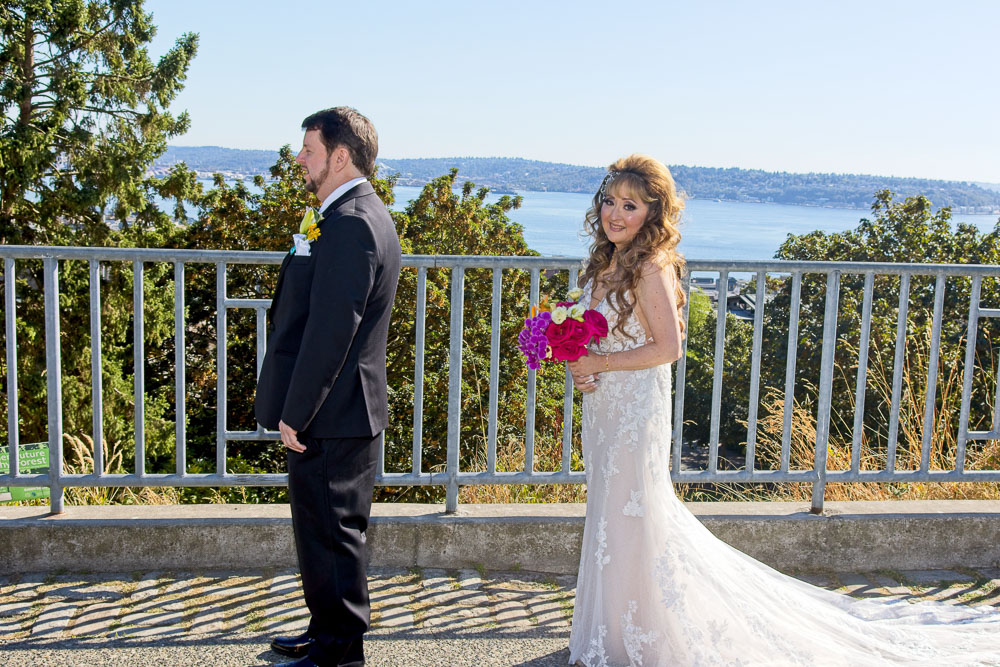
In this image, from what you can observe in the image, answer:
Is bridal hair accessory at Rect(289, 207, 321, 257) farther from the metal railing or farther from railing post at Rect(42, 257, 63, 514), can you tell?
railing post at Rect(42, 257, 63, 514)

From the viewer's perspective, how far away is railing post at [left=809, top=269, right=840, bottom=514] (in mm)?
4375

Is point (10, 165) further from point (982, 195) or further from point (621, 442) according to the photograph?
point (982, 195)

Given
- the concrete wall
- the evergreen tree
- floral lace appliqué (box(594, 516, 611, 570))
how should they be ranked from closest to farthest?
floral lace appliqué (box(594, 516, 611, 570)) < the concrete wall < the evergreen tree

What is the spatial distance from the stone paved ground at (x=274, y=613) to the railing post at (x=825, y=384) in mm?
436

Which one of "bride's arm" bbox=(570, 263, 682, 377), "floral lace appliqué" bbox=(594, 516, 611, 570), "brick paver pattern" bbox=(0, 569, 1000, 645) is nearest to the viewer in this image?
"bride's arm" bbox=(570, 263, 682, 377)

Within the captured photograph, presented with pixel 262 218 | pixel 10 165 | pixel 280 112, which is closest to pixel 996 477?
pixel 262 218

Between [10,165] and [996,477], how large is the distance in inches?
871

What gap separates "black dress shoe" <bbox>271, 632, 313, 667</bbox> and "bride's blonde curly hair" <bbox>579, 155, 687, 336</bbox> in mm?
1647

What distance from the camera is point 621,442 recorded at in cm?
346

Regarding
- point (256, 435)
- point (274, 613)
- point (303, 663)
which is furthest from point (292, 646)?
point (256, 435)

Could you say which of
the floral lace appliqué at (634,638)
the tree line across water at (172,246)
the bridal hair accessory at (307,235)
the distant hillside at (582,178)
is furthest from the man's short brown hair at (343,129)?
the tree line across water at (172,246)

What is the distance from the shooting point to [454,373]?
4266mm

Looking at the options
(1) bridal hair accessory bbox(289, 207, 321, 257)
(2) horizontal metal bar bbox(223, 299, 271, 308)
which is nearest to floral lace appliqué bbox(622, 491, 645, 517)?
(1) bridal hair accessory bbox(289, 207, 321, 257)

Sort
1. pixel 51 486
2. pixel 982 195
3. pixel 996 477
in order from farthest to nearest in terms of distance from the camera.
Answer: pixel 982 195 < pixel 996 477 < pixel 51 486
